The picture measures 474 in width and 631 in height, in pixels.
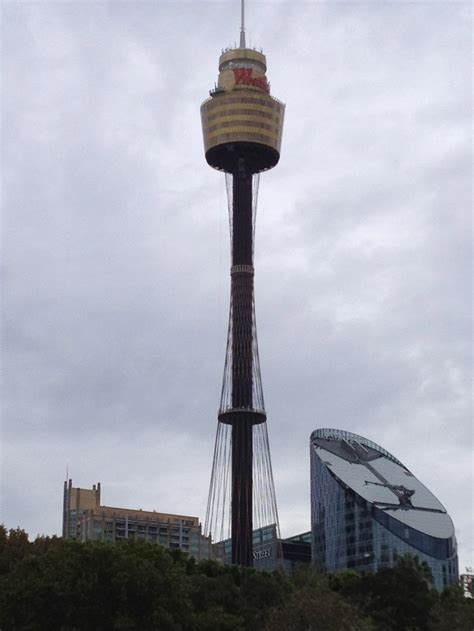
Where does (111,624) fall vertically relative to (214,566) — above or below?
below

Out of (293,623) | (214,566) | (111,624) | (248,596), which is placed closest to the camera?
(293,623)

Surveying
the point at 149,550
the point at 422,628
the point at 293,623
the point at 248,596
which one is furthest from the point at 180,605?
the point at 422,628

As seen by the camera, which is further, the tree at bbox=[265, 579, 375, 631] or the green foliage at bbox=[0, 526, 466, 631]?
the green foliage at bbox=[0, 526, 466, 631]

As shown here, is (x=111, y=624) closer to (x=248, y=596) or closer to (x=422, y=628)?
(x=248, y=596)

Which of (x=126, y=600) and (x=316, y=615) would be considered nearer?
(x=316, y=615)

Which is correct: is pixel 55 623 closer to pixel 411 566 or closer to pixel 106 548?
pixel 106 548

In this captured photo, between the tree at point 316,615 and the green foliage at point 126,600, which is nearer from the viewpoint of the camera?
the tree at point 316,615

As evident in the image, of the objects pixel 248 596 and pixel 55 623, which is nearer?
pixel 55 623

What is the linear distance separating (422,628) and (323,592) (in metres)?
30.3

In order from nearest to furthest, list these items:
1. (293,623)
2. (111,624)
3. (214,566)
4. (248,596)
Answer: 1. (293,623)
2. (111,624)
3. (248,596)
4. (214,566)

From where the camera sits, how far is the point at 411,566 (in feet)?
412

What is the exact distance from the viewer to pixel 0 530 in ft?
419

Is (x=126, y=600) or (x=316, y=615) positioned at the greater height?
(x=126, y=600)

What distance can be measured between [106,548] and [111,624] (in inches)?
248
